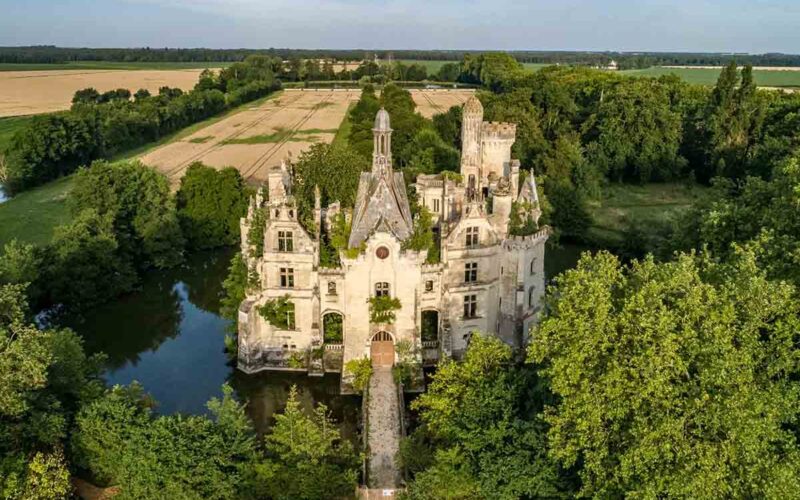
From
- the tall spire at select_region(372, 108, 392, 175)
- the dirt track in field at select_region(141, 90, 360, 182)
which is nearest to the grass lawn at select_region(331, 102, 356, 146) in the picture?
the dirt track in field at select_region(141, 90, 360, 182)

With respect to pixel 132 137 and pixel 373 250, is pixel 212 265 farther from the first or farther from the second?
pixel 132 137

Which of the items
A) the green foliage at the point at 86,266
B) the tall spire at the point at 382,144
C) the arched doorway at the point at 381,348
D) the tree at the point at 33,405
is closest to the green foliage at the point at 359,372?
the arched doorway at the point at 381,348

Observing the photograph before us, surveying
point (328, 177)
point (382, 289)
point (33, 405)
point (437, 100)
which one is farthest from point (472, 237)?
point (437, 100)

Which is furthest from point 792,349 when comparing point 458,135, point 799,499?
point 458,135

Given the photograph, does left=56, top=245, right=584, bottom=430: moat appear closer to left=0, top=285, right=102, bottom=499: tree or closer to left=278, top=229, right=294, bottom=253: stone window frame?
left=278, top=229, right=294, bottom=253: stone window frame

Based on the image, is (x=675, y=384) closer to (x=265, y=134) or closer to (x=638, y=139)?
(x=638, y=139)

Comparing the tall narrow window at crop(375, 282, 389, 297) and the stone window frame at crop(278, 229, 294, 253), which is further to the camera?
the stone window frame at crop(278, 229, 294, 253)
